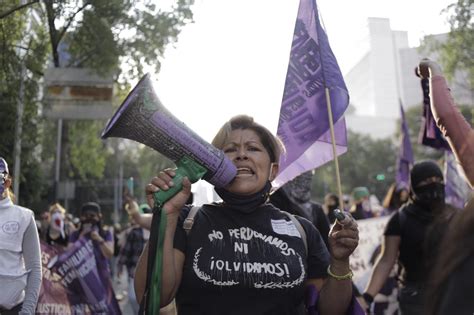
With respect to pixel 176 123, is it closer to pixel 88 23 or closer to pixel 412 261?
pixel 412 261

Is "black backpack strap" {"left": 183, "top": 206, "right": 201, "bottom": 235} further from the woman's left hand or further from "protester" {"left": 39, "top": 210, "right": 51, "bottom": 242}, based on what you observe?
"protester" {"left": 39, "top": 210, "right": 51, "bottom": 242}

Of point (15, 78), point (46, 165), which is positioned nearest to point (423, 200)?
point (15, 78)

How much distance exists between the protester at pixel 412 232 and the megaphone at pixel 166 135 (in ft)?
6.81

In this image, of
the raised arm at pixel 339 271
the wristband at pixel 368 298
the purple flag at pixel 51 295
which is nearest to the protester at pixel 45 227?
the purple flag at pixel 51 295

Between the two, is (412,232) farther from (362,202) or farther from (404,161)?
(404,161)

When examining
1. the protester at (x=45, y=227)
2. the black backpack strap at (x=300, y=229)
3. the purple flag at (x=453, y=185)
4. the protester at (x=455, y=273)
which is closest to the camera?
the protester at (x=455, y=273)

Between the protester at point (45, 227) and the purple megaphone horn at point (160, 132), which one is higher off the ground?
Answer: the purple megaphone horn at point (160, 132)

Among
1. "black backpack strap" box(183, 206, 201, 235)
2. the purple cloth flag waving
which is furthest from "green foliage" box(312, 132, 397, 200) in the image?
"black backpack strap" box(183, 206, 201, 235)

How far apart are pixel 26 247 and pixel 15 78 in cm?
529

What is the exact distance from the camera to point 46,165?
1496 inches

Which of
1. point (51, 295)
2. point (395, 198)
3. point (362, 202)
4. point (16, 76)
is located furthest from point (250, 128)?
point (362, 202)

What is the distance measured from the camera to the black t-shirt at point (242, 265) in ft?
6.93

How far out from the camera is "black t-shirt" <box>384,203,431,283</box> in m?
3.75

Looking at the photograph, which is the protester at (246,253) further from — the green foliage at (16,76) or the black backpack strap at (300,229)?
the green foliage at (16,76)
